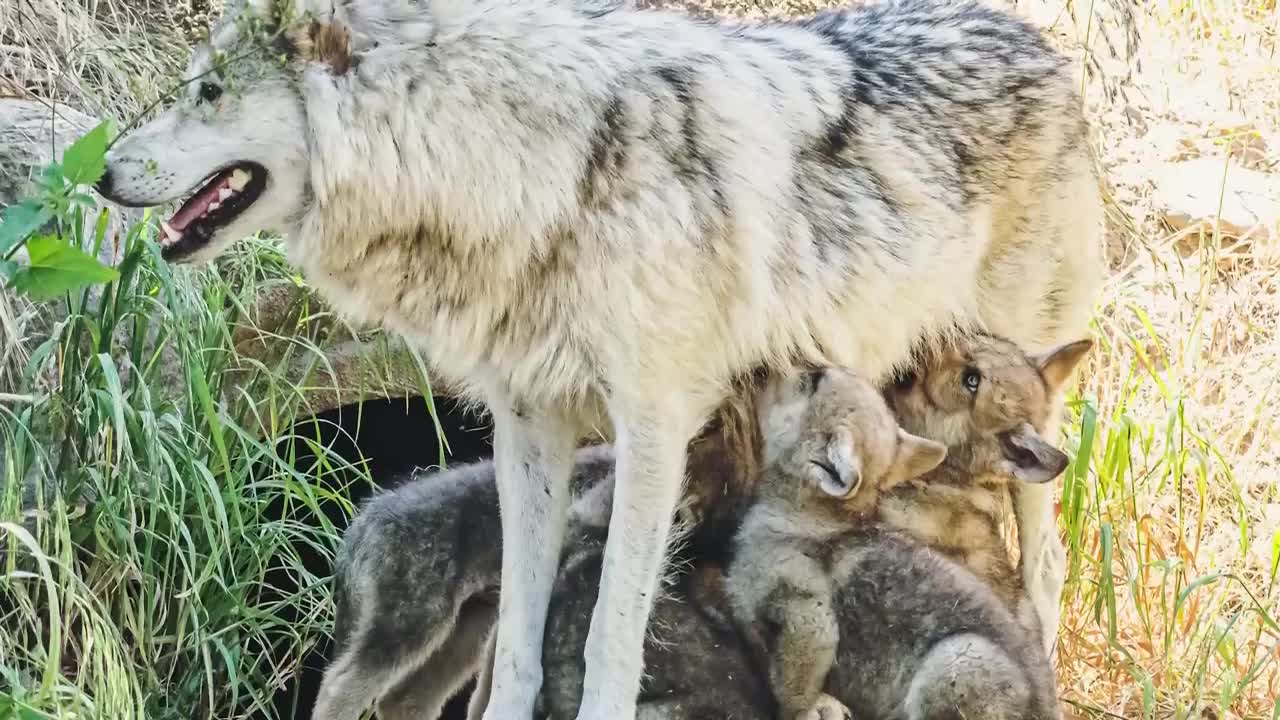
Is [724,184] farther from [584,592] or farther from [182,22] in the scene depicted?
[182,22]

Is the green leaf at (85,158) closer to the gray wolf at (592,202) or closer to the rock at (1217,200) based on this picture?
the gray wolf at (592,202)

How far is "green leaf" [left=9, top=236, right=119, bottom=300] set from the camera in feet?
8.95

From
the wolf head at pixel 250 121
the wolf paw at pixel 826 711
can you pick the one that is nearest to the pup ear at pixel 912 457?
the wolf paw at pixel 826 711

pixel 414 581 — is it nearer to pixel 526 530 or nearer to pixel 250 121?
pixel 526 530

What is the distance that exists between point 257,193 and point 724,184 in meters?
1.13

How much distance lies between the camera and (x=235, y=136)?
10.0ft

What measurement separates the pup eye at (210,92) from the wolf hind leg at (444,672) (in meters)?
1.84

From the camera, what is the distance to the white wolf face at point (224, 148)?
3.02 metres

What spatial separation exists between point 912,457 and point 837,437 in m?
0.23

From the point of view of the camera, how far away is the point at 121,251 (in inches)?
175

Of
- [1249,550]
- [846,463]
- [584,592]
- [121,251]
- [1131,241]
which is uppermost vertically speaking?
[121,251]

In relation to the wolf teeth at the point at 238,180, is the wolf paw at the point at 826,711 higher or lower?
lower

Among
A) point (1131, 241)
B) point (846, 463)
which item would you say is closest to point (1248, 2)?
point (1131, 241)

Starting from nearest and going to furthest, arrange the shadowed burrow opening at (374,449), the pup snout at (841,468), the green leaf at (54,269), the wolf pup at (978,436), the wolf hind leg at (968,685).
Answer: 1. the green leaf at (54,269)
2. the wolf hind leg at (968,685)
3. the pup snout at (841,468)
4. the wolf pup at (978,436)
5. the shadowed burrow opening at (374,449)
